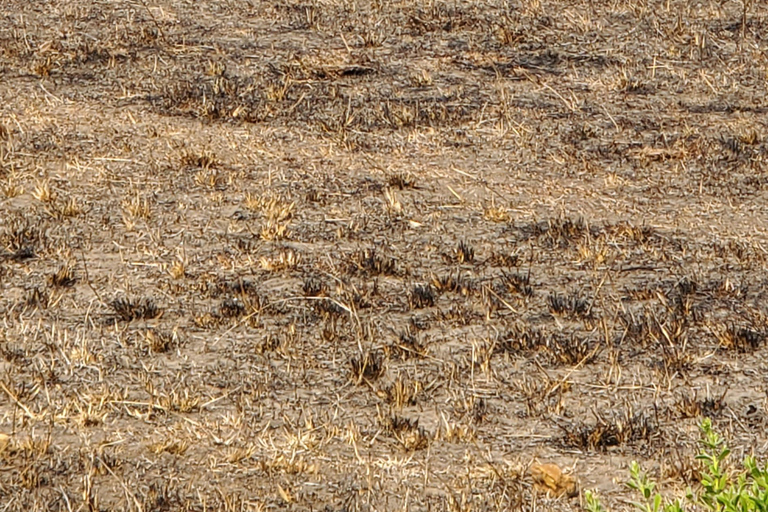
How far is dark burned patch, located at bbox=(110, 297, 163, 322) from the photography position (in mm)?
5973

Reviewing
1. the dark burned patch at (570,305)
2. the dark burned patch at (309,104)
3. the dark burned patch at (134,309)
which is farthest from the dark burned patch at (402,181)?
the dark burned patch at (134,309)

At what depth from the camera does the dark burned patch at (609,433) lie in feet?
15.8

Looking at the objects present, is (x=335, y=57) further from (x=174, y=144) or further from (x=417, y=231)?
(x=417, y=231)

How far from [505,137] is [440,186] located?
0.98 metres

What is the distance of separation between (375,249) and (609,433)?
222 centimetres

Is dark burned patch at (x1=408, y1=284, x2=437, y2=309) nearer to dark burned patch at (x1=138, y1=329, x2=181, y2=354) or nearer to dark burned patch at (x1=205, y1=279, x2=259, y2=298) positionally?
dark burned patch at (x1=205, y1=279, x2=259, y2=298)

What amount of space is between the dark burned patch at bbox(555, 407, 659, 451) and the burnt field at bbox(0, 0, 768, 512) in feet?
0.05

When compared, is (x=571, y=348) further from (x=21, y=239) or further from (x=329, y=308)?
(x=21, y=239)

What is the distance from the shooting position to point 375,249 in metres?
6.65

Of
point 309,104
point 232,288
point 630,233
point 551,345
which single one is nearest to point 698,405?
point 551,345

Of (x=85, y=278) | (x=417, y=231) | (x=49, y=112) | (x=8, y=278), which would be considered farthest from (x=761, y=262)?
(x=49, y=112)

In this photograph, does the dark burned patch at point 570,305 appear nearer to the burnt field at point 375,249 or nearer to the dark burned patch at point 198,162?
the burnt field at point 375,249

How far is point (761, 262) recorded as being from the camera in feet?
21.1

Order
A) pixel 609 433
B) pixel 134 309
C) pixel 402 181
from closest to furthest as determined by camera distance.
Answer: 1. pixel 609 433
2. pixel 134 309
3. pixel 402 181
